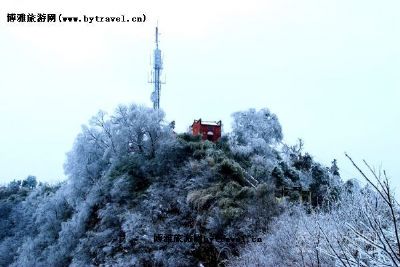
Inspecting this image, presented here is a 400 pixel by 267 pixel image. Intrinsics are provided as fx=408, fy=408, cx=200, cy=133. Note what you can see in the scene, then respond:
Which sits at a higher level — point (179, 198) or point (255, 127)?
point (255, 127)

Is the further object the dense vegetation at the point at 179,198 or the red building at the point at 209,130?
the red building at the point at 209,130

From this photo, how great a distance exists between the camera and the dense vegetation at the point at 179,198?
21.6 metres

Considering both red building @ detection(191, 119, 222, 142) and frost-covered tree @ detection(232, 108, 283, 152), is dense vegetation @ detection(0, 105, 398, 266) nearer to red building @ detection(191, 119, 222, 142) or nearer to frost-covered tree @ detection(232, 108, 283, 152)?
frost-covered tree @ detection(232, 108, 283, 152)

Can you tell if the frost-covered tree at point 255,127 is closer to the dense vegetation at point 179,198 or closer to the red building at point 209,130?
the dense vegetation at point 179,198

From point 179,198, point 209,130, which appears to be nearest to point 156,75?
point 209,130

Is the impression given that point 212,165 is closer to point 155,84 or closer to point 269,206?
point 269,206

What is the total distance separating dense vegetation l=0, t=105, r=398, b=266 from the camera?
21.6 m

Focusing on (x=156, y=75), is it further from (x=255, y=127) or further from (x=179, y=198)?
(x=179, y=198)

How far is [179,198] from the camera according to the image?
2939 cm

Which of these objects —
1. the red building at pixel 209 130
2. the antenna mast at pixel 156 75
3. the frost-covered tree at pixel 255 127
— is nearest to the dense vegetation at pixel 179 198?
the frost-covered tree at pixel 255 127

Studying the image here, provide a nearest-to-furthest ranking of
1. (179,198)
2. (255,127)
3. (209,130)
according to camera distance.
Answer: (179,198) < (209,130) < (255,127)

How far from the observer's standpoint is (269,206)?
21766mm

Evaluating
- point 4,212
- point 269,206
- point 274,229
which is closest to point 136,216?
point 269,206

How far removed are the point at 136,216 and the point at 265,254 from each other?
13.3 metres
